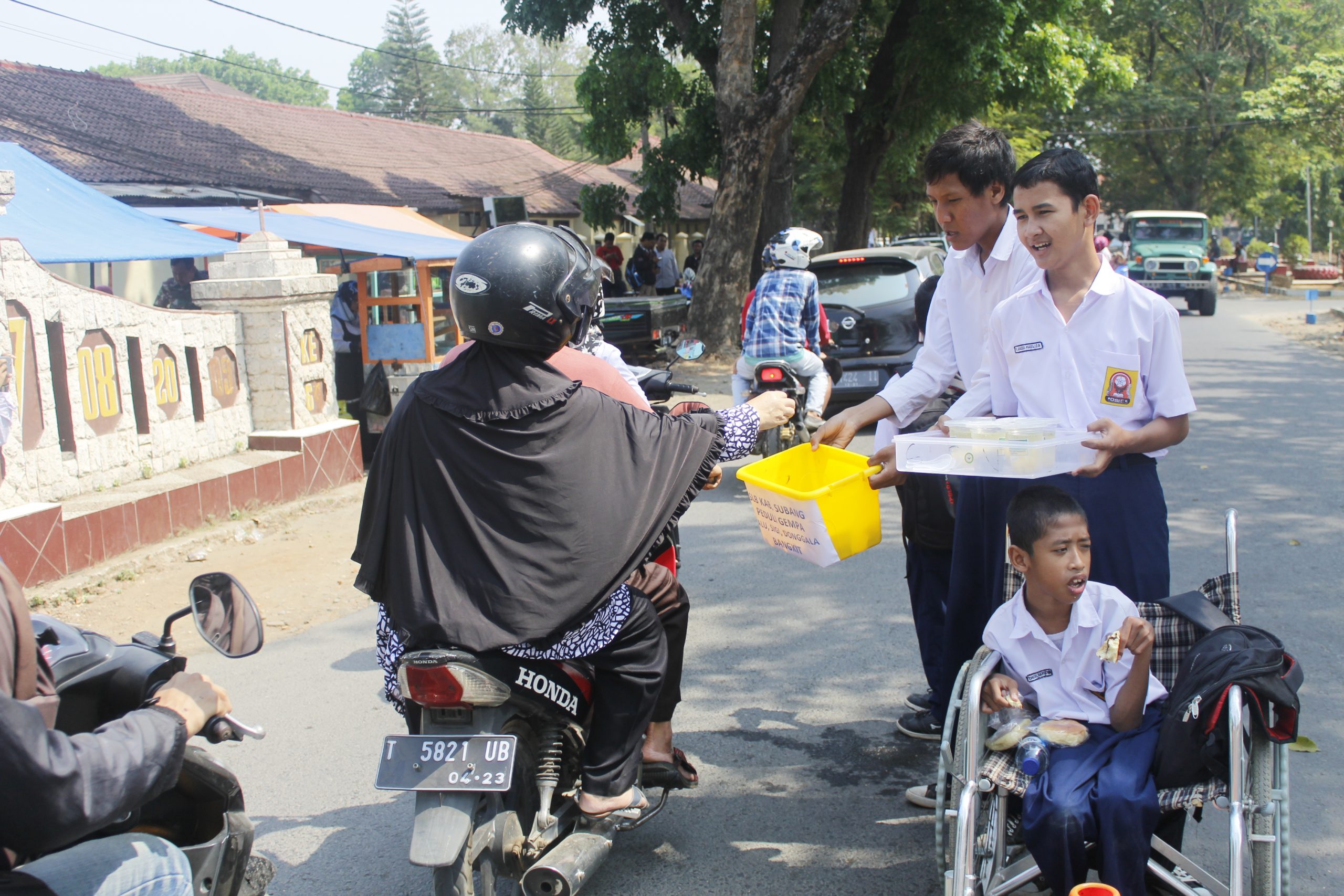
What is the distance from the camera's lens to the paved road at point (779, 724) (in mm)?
3406

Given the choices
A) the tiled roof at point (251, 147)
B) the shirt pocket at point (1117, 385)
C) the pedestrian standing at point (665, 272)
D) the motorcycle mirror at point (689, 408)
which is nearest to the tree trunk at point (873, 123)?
the pedestrian standing at point (665, 272)

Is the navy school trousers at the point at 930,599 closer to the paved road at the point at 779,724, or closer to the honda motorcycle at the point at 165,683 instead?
the paved road at the point at 779,724

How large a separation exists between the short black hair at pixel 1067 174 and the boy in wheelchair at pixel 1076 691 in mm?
796

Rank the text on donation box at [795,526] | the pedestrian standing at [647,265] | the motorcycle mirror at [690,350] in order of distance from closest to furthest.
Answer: the text on donation box at [795,526] → the motorcycle mirror at [690,350] → the pedestrian standing at [647,265]

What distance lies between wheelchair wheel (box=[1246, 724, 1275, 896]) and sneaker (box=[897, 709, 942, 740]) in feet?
5.66

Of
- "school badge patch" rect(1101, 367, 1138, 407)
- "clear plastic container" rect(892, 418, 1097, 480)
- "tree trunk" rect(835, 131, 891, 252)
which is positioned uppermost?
"tree trunk" rect(835, 131, 891, 252)

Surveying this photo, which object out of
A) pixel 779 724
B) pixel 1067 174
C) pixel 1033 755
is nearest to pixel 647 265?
pixel 779 724

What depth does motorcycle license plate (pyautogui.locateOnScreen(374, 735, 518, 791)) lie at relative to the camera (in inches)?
103

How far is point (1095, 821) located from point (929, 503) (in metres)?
1.55

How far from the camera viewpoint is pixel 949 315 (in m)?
3.88

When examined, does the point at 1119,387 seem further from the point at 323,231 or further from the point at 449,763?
the point at 323,231

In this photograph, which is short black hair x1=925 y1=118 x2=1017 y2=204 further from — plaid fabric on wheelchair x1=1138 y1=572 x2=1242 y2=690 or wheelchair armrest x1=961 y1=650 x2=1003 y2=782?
wheelchair armrest x1=961 y1=650 x2=1003 y2=782

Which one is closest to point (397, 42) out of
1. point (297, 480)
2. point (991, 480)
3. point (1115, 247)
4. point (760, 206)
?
point (1115, 247)

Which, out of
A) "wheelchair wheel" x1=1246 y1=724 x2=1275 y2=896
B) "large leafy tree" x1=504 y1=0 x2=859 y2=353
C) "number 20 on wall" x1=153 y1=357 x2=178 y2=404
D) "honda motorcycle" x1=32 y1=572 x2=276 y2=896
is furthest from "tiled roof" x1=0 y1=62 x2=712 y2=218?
"wheelchair wheel" x1=1246 y1=724 x2=1275 y2=896
